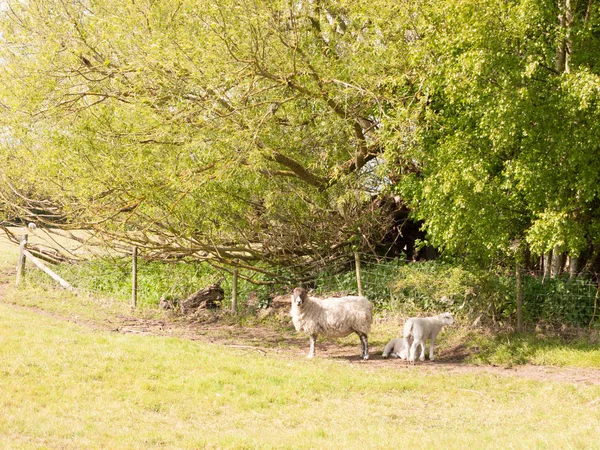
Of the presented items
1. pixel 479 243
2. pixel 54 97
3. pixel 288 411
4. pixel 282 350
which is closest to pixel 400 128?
pixel 479 243

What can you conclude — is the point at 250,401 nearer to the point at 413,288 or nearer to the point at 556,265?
the point at 413,288

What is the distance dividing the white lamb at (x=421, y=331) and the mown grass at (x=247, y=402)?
3.09ft

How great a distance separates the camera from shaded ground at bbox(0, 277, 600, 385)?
12.4m

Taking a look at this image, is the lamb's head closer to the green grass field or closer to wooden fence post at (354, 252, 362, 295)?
the green grass field

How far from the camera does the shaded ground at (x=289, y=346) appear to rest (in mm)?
12438

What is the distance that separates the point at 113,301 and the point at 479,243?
10524mm

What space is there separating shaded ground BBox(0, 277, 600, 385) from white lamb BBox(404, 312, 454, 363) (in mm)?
256

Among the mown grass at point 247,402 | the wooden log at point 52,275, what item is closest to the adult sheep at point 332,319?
the mown grass at point 247,402

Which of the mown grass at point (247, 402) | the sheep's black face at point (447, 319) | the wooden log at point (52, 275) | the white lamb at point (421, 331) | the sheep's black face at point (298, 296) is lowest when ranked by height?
the mown grass at point (247, 402)

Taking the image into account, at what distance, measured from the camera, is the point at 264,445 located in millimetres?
7641

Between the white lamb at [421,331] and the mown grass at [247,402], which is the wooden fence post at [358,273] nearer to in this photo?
the white lamb at [421,331]

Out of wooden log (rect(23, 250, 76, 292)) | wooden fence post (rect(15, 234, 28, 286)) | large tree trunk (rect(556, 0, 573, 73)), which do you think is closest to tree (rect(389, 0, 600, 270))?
large tree trunk (rect(556, 0, 573, 73))

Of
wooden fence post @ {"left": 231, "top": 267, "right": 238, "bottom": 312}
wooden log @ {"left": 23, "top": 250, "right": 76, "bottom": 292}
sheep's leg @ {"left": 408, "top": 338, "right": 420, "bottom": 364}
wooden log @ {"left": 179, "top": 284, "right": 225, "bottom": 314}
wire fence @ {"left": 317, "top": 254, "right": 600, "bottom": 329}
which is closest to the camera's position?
sheep's leg @ {"left": 408, "top": 338, "right": 420, "bottom": 364}

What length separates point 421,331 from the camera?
44.0ft
